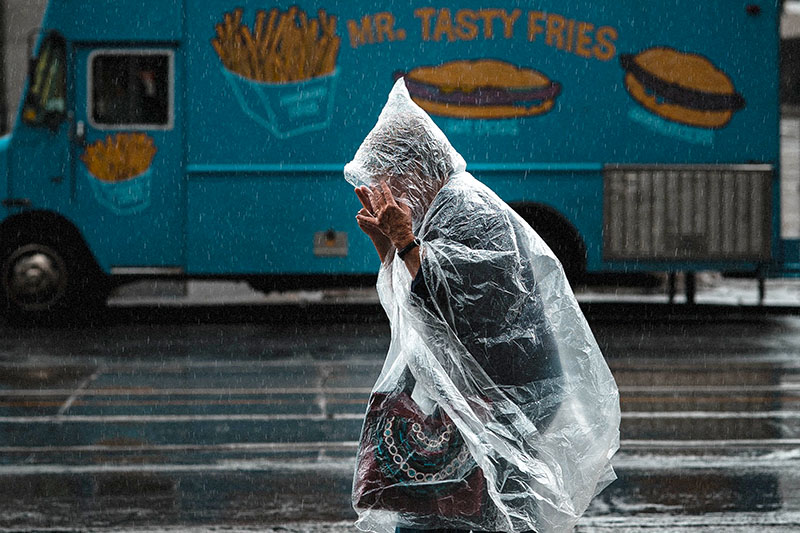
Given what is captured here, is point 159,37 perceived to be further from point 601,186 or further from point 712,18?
point 712,18

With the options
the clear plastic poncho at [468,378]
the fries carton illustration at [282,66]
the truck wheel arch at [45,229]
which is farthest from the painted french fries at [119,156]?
the clear plastic poncho at [468,378]

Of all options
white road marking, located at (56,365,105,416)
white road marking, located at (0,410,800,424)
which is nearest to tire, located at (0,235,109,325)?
white road marking, located at (56,365,105,416)

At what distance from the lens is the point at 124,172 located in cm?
1242

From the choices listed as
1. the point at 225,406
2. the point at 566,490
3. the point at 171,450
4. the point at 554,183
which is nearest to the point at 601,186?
the point at 554,183

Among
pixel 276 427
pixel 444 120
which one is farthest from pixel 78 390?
pixel 444 120

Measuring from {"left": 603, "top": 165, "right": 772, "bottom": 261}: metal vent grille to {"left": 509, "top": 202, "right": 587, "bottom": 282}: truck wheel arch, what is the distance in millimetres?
296

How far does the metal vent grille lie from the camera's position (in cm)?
1224

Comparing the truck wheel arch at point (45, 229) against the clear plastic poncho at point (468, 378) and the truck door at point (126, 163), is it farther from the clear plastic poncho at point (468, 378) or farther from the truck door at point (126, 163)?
the clear plastic poncho at point (468, 378)

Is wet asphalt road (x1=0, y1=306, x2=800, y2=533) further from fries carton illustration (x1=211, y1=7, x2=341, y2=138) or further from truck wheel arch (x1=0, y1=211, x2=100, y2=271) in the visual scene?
fries carton illustration (x1=211, y1=7, x2=341, y2=138)

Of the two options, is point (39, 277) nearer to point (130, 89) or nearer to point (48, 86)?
point (48, 86)

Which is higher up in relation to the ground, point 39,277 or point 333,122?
point 333,122

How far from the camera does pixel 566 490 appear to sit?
2.98 meters

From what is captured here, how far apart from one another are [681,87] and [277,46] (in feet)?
13.8

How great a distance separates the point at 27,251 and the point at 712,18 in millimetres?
7492
